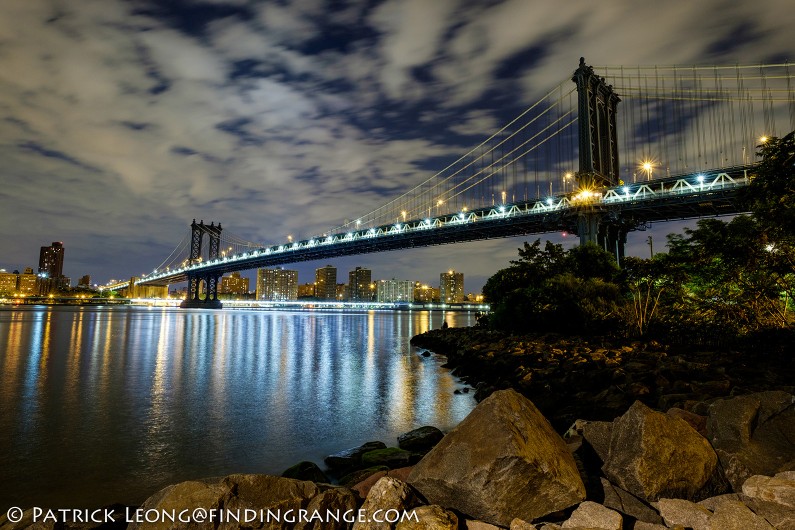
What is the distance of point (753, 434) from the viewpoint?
450cm

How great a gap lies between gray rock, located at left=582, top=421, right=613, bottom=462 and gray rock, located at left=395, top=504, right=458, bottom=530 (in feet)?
5.82

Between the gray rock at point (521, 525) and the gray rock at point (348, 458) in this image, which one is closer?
the gray rock at point (521, 525)

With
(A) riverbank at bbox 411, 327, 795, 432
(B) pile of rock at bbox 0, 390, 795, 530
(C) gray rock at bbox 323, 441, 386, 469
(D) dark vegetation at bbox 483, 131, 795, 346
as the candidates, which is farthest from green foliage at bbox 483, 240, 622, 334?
(B) pile of rock at bbox 0, 390, 795, 530

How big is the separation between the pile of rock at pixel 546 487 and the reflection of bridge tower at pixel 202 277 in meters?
99.2

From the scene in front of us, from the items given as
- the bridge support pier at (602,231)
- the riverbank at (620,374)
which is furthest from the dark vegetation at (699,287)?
the bridge support pier at (602,231)

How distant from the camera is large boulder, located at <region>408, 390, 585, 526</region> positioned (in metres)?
3.57

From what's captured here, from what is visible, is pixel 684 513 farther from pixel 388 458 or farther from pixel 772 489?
pixel 388 458

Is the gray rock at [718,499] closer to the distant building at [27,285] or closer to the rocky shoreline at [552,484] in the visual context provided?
the rocky shoreline at [552,484]

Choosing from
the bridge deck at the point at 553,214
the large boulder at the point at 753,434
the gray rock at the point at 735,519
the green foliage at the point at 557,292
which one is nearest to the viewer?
the gray rock at the point at 735,519

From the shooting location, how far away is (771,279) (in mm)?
11625

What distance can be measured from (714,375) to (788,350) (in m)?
3.64

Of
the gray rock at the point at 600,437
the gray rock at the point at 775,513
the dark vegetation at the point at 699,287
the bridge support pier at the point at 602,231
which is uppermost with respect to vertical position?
the bridge support pier at the point at 602,231

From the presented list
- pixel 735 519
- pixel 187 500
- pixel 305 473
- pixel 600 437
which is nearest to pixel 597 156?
pixel 600 437

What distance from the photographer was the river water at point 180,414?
6949mm
